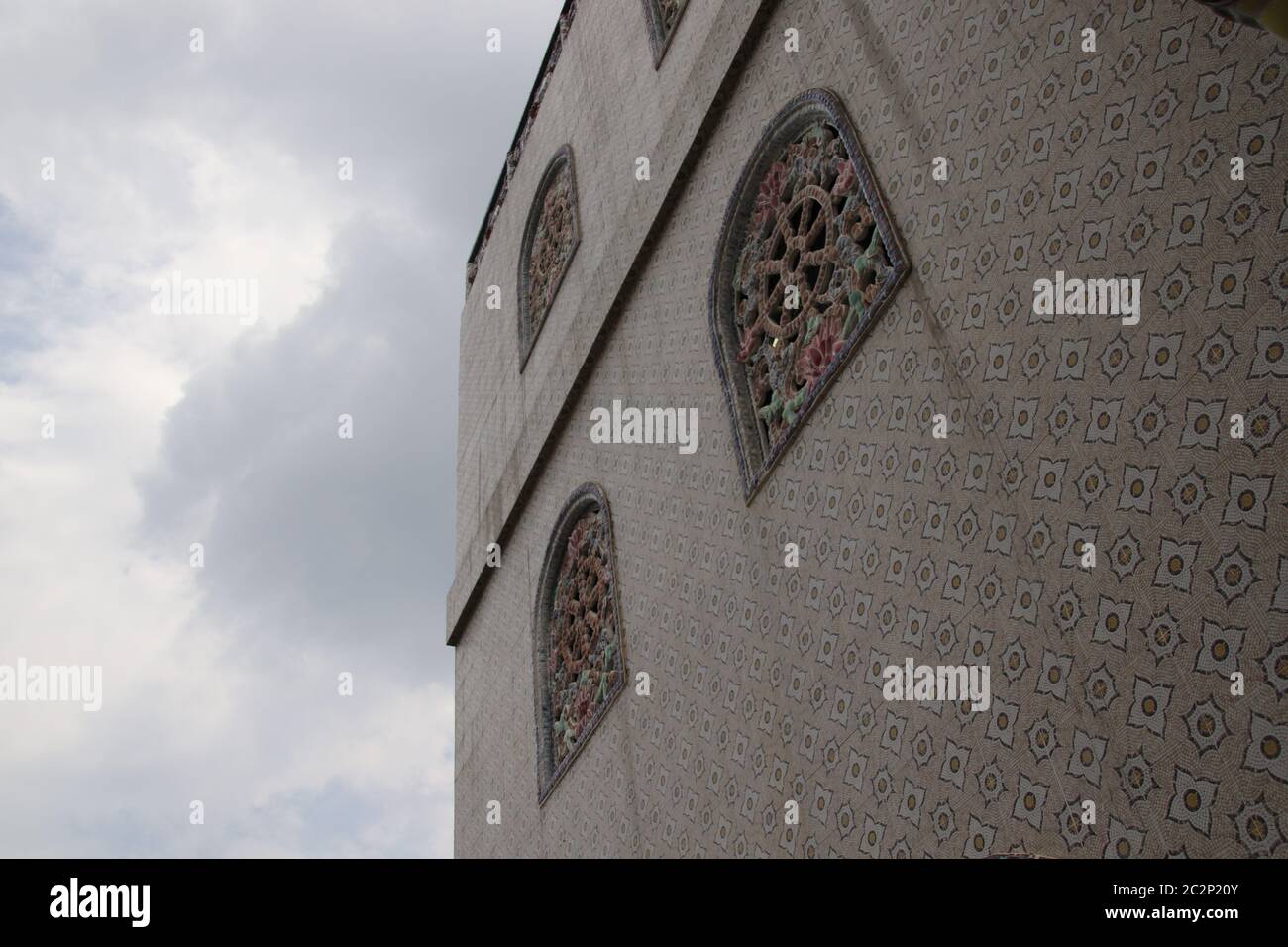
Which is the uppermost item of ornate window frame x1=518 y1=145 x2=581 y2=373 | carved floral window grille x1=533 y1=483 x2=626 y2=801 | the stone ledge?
ornate window frame x1=518 y1=145 x2=581 y2=373

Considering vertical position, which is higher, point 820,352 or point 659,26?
point 659,26

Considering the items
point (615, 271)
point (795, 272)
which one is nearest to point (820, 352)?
point (795, 272)

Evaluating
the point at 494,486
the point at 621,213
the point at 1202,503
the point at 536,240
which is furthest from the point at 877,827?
the point at 536,240

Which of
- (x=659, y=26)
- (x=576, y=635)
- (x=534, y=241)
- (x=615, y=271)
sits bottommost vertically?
(x=576, y=635)

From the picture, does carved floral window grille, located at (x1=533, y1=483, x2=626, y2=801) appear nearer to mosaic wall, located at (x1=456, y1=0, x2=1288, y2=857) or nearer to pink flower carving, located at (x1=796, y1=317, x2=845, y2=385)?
mosaic wall, located at (x1=456, y1=0, x2=1288, y2=857)

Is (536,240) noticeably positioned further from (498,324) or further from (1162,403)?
(1162,403)

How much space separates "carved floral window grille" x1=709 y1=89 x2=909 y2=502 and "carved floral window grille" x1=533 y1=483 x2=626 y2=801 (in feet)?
3.23

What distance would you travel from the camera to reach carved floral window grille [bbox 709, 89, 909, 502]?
8.66 feet

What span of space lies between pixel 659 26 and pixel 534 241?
1.72m

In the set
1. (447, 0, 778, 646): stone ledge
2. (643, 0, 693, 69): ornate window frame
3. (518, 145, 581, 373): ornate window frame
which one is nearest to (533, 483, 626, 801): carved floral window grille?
(447, 0, 778, 646): stone ledge

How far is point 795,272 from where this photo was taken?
117 inches

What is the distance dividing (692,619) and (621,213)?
183 centimetres

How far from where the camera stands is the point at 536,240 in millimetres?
5832

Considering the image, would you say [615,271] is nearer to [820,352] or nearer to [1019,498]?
[820,352]
